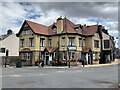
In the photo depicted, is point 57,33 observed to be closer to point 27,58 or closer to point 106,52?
point 27,58

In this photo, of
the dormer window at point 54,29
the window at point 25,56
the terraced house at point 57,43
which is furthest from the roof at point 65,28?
the window at point 25,56

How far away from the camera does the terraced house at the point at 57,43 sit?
46.2 m

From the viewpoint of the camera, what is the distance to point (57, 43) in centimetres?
4794

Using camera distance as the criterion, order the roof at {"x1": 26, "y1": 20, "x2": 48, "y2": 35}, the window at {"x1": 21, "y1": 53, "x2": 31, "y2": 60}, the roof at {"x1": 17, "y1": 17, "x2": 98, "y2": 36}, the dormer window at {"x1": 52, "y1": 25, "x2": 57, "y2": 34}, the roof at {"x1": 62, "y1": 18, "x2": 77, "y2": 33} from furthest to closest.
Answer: the dormer window at {"x1": 52, "y1": 25, "x2": 57, "y2": 34} < the window at {"x1": 21, "y1": 53, "x2": 31, "y2": 60} < the roof at {"x1": 26, "y1": 20, "x2": 48, "y2": 35} < the roof at {"x1": 17, "y1": 17, "x2": 98, "y2": 36} < the roof at {"x1": 62, "y1": 18, "x2": 77, "y2": 33}

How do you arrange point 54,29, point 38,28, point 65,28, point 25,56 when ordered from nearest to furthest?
point 65,28 < point 25,56 < point 54,29 < point 38,28

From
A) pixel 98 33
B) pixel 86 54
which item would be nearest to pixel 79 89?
pixel 86 54

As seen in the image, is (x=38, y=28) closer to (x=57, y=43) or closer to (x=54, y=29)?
(x=54, y=29)

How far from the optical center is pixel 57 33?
48.2m

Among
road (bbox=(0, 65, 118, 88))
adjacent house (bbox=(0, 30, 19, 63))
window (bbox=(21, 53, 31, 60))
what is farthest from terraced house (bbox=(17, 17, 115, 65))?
road (bbox=(0, 65, 118, 88))

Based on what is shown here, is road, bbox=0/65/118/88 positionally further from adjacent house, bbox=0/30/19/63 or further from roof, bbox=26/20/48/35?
adjacent house, bbox=0/30/19/63

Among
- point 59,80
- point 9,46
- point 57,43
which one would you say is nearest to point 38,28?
point 57,43

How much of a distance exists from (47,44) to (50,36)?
6.47ft

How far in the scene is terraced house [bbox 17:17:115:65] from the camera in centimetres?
4619

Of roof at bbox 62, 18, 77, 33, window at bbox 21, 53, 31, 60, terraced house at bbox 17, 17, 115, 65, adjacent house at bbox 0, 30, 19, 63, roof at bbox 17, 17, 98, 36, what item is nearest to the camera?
terraced house at bbox 17, 17, 115, 65
